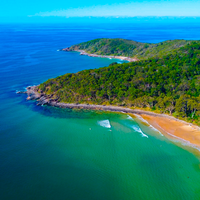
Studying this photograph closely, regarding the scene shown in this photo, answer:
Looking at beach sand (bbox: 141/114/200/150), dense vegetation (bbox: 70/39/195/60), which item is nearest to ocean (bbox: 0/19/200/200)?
beach sand (bbox: 141/114/200/150)

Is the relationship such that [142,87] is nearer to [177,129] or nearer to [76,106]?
[177,129]

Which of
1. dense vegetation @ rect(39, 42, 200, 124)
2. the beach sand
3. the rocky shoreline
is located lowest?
the rocky shoreline

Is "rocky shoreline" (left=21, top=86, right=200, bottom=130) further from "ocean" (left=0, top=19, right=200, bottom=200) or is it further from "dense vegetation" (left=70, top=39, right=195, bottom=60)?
"dense vegetation" (left=70, top=39, right=195, bottom=60)

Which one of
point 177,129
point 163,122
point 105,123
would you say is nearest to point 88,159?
point 105,123

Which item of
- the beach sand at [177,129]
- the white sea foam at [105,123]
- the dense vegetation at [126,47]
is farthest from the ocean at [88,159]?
the dense vegetation at [126,47]

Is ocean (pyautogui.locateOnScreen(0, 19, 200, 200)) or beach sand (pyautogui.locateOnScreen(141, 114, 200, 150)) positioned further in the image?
beach sand (pyautogui.locateOnScreen(141, 114, 200, 150))

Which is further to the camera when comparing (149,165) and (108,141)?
(108,141)

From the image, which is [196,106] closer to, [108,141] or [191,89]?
[191,89]

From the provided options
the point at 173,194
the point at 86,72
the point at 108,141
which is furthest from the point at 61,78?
the point at 173,194
